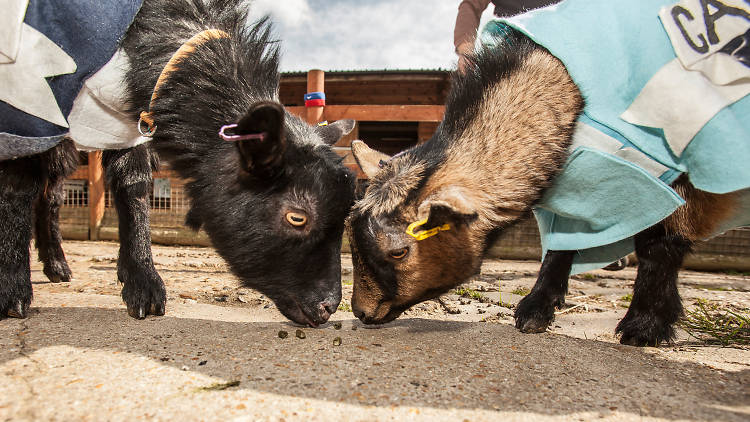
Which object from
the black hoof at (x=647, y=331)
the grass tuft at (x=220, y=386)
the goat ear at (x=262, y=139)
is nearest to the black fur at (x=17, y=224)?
the goat ear at (x=262, y=139)

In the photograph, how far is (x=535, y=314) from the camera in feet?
10.0

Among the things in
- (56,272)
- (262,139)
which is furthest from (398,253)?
(56,272)

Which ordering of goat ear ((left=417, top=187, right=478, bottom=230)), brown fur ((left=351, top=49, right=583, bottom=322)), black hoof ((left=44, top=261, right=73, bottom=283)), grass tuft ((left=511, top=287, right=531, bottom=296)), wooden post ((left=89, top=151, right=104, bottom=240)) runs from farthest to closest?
wooden post ((left=89, top=151, right=104, bottom=240)) → grass tuft ((left=511, top=287, right=531, bottom=296)) → black hoof ((left=44, top=261, right=73, bottom=283)) → brown fur ((left=351, top=49, right=583, bottom=322)) → goat ear ((left=417, top=187, right=478, bottom=230))

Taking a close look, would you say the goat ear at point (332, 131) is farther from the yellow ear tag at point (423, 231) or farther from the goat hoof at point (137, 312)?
the goat hoof at point (137, 312)

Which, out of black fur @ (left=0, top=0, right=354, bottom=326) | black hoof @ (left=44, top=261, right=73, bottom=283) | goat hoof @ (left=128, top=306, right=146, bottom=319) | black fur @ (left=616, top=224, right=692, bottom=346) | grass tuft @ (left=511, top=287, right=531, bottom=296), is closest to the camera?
black fur @ (left=0, top=0, right=354, bottom=326)

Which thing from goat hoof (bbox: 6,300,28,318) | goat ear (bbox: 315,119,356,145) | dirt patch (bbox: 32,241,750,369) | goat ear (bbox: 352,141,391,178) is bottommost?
dirt patch (bbox: 32,241,750,369)

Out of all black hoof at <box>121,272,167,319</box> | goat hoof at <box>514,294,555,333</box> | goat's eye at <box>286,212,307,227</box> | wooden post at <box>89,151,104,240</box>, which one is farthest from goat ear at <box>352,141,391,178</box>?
wooden post at <box>89,151,104,240</box>

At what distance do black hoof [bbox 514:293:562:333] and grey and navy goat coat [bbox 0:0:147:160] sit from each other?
9.45 feet

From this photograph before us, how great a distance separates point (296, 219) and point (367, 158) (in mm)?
676

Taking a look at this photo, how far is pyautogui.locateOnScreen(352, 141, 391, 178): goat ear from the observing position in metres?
2.93

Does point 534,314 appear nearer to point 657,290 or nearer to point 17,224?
point 657,290

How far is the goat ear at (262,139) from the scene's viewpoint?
2.25m

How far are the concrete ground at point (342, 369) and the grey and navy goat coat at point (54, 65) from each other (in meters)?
1.08

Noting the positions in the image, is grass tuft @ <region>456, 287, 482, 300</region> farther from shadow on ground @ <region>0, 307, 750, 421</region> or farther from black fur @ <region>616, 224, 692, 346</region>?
black fur @ <region>616, 224, 692, 346</region>
